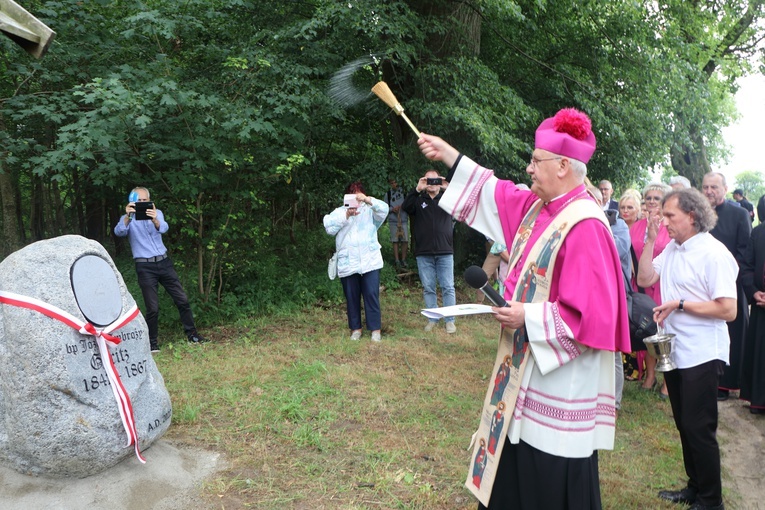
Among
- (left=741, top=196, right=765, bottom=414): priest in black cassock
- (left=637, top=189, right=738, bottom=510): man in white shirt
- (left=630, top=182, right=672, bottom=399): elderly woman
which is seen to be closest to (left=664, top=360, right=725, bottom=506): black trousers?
(left=637, top=189, right=738, bottom=510): man in white shirt

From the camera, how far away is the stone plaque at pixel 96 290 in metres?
3.68

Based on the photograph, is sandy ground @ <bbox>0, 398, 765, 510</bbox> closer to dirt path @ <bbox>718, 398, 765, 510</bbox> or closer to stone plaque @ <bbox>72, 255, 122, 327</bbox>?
dirt path @ <bbox>718, 398, 765, 510</bbox>

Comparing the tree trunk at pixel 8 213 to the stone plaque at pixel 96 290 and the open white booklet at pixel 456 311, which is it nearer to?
the stone plaque at pixel 96 290

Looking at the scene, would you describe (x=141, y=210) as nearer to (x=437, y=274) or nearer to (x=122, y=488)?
(x=437, y=274)

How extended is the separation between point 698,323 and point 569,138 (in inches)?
65.7

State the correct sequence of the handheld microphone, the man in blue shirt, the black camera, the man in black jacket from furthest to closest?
the man in black jacket, the man in blue shirt, the black camera, the handheld microphone

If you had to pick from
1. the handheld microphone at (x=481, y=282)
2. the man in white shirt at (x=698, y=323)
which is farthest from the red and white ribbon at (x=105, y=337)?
the man in white shirt at (x=698, y=323)

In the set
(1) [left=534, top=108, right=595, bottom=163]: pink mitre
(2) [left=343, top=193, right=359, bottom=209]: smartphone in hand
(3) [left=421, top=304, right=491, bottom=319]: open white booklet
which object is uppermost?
(1) [left=534, top=108, right=595, bottom=163]: pink mitre

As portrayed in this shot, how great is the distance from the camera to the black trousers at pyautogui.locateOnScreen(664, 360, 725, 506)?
341cm

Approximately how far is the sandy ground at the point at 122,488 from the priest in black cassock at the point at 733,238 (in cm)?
495

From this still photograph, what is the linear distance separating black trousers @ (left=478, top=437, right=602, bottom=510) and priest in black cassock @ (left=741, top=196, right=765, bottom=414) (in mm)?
3783

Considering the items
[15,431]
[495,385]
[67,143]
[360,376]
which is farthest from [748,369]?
[67,143]

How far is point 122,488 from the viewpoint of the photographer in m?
3.67

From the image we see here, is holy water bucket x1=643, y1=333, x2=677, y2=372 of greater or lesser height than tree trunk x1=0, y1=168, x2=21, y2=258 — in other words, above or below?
below
